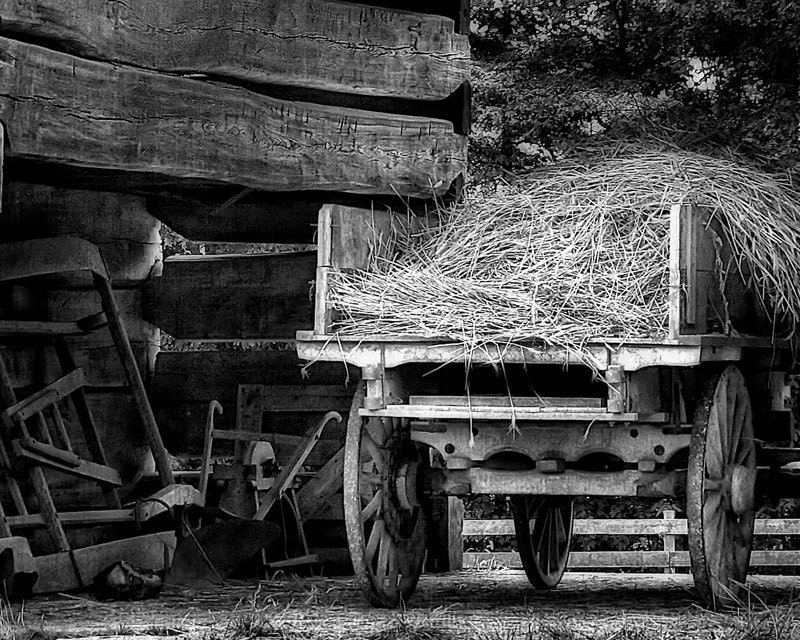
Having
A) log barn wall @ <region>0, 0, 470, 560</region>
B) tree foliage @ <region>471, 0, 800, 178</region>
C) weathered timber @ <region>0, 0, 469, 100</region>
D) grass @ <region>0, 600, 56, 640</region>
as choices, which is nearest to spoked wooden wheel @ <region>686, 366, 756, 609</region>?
log barn wall @ <region>0, 0, 470, 560</region>

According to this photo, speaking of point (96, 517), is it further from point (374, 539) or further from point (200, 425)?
point (374, 539)

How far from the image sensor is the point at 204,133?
7.20m

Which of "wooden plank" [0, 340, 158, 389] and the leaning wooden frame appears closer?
the leaning wooden frame

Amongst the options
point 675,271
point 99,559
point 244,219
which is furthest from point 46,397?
point 675,271

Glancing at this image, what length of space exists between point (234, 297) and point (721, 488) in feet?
13.6

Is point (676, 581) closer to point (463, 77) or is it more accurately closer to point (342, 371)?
point (342, 371)

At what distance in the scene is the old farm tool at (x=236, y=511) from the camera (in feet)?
27.8

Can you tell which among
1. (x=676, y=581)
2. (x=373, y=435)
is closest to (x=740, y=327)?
(x=373, y=435)

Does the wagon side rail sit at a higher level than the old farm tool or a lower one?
higher

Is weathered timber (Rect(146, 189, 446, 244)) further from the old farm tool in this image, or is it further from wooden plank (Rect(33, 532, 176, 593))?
wooden plank (Rect(33, 532, 176, 593))

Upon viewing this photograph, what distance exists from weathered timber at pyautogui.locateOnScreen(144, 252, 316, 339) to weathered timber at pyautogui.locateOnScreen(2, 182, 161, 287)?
191 mm

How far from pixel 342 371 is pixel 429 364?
2.72 meters

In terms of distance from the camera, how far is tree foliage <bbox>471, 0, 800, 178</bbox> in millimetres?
10820

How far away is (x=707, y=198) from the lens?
6.98m
